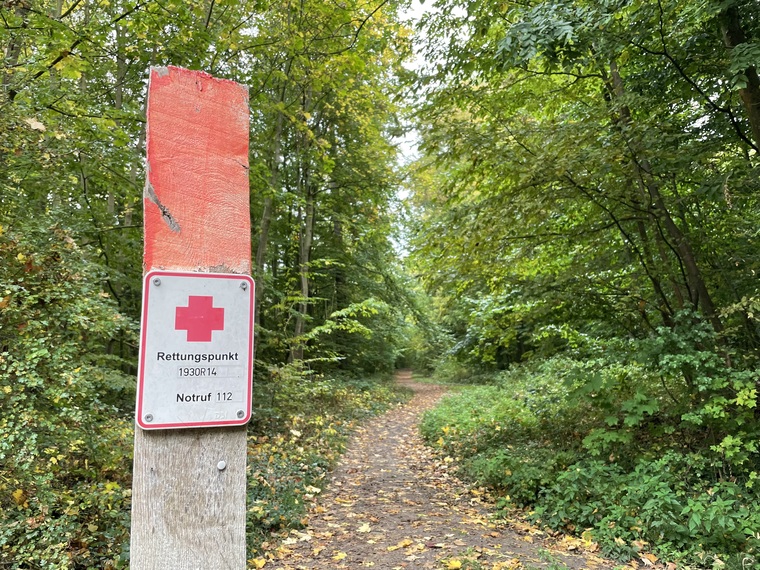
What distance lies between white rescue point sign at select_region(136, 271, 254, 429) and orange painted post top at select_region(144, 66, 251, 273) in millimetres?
68

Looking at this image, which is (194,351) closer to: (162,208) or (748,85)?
(162,208)

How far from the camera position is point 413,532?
477 cm

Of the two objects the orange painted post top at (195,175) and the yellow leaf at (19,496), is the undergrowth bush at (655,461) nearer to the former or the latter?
the orange painted post top at (195,175)

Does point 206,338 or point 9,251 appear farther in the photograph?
point 9,251

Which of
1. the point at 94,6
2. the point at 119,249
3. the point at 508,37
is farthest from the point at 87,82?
the point at 508,37

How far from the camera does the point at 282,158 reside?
12.3 metres

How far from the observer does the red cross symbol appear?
1.36m

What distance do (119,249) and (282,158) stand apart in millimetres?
5521

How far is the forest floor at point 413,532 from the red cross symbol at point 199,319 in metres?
3.41

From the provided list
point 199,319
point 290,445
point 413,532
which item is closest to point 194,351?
point 199,319

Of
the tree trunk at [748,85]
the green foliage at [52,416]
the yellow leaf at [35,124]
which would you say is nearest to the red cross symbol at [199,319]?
the green foliage at [52,416]

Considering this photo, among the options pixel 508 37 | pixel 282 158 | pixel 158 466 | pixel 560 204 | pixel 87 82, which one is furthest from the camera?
pixel 282 158

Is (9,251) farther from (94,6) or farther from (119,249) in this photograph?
(94,6)

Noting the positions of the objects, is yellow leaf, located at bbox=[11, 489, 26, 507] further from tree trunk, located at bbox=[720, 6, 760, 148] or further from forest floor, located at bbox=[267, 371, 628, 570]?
tree trunk, located at bbox=[720, 6, 760, 148]
